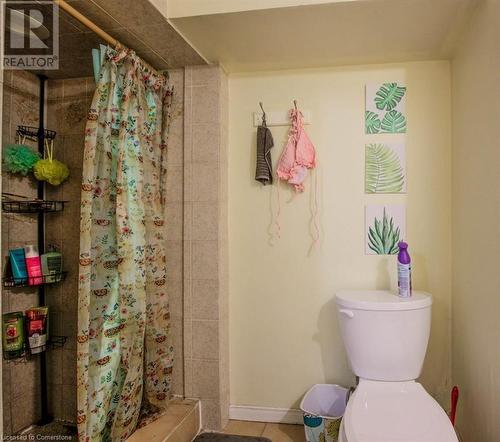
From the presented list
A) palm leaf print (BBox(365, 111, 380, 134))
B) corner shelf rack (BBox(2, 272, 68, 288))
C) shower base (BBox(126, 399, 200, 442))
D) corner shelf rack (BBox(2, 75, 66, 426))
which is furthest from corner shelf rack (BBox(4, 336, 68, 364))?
palm leaf print (BBox(365, 111, 380, 134))

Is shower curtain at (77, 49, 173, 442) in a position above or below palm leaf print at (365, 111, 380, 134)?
below

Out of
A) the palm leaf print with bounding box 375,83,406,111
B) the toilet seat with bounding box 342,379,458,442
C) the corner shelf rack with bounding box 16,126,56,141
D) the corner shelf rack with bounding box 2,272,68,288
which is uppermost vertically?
the palm leaf print with bounding box 375,83,406,111

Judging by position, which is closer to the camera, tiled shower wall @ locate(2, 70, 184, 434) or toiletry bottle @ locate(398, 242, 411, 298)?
toiletry bottle @ locate(398, 242, 411, 298)

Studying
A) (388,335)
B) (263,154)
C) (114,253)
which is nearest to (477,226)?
(388,335)

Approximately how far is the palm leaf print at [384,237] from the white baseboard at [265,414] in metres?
0.97

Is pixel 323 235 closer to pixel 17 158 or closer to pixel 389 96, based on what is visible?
pixel 389 96

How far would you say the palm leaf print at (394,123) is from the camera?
2.02m

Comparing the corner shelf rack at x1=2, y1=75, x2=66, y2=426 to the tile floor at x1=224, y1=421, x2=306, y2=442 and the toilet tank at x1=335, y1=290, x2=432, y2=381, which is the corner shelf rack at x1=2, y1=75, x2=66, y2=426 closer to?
the tile floor at x1=224, y1=421, x2=306, y2=442

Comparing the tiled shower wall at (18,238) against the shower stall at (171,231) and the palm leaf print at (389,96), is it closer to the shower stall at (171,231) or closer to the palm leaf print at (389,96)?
the shower stall at (171,231)

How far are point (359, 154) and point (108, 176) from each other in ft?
4.10

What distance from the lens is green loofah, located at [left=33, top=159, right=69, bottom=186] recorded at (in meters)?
1.94

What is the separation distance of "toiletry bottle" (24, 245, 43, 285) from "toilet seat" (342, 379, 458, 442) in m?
1.51

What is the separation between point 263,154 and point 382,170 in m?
0.62

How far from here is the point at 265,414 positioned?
2125mm
